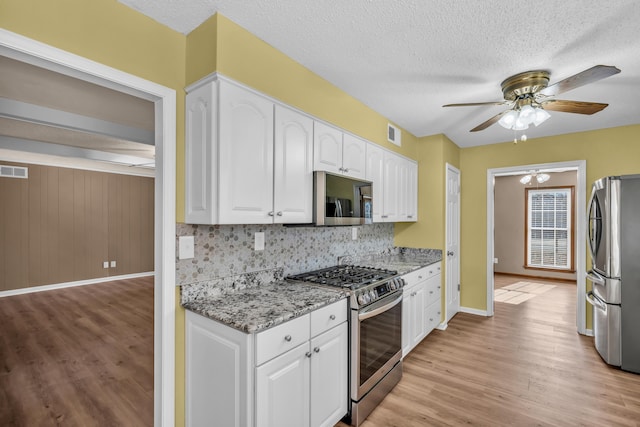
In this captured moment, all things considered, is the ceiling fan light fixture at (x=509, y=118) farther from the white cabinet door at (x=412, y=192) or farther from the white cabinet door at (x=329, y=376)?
the white cabinet door at (x=329, y=376)

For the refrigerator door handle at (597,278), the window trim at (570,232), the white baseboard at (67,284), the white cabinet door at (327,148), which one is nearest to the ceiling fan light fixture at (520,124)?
the white cabinet door at (327,148)

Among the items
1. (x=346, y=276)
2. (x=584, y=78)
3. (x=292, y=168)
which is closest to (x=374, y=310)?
(x=346, y=276)

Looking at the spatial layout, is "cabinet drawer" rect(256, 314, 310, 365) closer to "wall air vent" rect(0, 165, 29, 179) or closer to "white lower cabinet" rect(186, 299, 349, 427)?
"white lower cabinet" rect(186, 299, 349, 427)

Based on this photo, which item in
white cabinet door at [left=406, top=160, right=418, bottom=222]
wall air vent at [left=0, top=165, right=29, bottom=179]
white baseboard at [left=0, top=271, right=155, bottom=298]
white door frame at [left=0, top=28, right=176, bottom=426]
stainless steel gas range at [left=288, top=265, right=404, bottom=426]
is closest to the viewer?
white door frame at [left=0, top=28, right=176, bottom=426]

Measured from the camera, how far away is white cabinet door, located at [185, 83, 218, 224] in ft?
5.46

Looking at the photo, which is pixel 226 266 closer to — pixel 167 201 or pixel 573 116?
pixel 167 201

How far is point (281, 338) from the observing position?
1.58 m

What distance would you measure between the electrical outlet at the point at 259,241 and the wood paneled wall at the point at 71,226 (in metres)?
5.86

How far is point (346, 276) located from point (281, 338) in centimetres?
104

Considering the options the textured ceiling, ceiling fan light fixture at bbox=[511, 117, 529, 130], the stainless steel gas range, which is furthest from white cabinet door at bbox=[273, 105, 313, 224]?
ceiling fan light fixture at bbox=[511, 117, 529, 130]

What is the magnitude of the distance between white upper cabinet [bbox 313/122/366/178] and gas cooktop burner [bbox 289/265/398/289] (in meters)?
0.87

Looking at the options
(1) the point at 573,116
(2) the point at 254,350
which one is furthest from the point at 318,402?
(1) the point at 573,116

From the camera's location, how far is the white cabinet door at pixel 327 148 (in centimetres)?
233

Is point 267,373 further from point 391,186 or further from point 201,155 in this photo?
point 391,186
